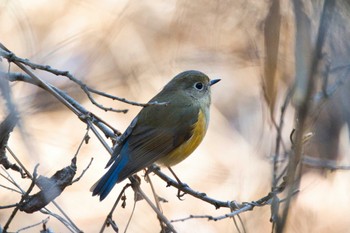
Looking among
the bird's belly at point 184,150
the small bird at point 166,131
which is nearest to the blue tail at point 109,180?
the small bird at point 166,131

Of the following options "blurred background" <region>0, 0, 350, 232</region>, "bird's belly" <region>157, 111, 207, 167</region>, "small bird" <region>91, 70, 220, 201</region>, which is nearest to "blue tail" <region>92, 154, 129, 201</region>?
"small bird" <region>91, 70, 220, 201</region>

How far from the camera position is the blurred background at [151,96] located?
5.48 m

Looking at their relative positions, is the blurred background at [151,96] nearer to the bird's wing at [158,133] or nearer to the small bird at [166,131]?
the small bird at [166,131]

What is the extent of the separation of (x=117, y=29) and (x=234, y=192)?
2.14m

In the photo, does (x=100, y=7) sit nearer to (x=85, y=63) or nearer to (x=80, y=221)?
(x=85, y=63)

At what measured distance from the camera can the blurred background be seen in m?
5.48

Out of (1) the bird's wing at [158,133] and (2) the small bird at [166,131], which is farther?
(1) the bird's wing at [158,133]

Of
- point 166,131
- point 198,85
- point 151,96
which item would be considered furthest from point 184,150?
point 151,96

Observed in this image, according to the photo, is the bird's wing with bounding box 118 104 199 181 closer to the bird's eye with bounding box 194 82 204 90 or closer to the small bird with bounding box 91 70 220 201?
the small bird with bounding box 91 70 220 201

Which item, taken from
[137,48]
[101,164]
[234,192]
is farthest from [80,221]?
[137,48]

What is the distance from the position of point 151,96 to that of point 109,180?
2597 mm

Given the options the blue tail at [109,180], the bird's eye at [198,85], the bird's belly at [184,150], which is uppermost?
the bird's eye at [198,85]

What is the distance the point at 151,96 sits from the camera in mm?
6223

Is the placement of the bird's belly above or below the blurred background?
below
